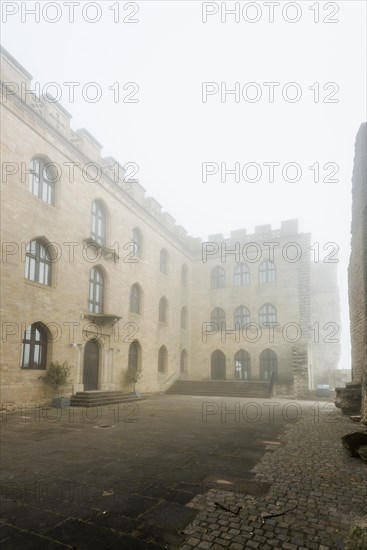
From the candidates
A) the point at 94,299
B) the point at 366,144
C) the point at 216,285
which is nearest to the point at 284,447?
the point at 366,144

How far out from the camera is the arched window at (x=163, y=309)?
2431 centimetres

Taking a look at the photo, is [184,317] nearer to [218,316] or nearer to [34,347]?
[218,316]

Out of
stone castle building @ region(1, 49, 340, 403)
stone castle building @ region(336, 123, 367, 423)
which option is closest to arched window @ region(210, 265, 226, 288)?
stone castle building @ region(1, 49, 340, 403)

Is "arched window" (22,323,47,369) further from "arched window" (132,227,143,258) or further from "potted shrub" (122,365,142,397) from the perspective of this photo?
"arched window" (132,227,143,258)

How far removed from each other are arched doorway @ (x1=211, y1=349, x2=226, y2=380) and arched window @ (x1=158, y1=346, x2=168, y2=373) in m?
4.23

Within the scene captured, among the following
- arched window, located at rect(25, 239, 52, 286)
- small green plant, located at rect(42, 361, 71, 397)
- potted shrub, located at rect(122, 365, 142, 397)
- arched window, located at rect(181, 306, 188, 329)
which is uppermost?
arched window, located at rect(25, 239, 52, 286)

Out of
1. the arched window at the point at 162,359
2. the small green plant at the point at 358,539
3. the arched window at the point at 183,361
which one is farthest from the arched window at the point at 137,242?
the small green plant at the point at 358,539

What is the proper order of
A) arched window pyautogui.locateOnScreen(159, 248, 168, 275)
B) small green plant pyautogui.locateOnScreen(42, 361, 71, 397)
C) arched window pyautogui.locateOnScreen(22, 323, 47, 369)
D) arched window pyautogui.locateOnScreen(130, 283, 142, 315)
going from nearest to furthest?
arched window pyautogui.locateOnScreen(22, 323, 47, 369)
small green plant pyautogui.locateOnScreen(42, 361, 71, 397)
arched window pyautogui.locateOnScreen(130, 283, 142, 315)
arched window pyautogui.locateOnScreen(159, 248, 168, 275)

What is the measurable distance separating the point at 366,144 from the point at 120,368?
14363mm

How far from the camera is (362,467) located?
5316 millimetres

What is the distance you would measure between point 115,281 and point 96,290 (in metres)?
1.42

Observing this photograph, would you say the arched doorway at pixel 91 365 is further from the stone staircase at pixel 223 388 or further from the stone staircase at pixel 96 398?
the stone staircase at pixel 223 388

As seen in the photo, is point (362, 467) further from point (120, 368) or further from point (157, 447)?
point (120, 368)

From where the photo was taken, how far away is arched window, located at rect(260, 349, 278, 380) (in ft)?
81.4
